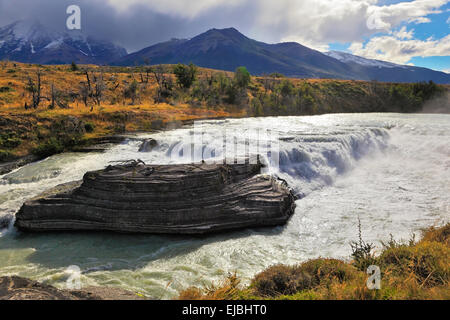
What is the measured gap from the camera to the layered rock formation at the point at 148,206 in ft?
31.1

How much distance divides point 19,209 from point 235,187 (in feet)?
Answer: 28.1

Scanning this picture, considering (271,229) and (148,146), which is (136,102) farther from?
(271,229)

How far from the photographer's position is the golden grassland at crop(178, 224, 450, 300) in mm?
4000

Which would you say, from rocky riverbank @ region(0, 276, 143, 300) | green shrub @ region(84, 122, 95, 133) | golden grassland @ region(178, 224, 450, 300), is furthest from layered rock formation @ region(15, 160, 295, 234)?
green shrub @ region(84, 122, 95, 133)

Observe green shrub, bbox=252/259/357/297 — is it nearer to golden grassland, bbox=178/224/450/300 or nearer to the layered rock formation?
golden grassland, bbox=178/224/450/300

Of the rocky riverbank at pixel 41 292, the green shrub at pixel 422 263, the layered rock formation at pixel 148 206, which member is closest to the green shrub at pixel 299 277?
the green shrub at pixel 422 263

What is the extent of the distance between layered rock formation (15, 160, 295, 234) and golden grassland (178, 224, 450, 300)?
4191 millimetres

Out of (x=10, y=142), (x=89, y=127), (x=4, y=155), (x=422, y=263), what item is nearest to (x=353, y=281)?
(x=422, y=263)

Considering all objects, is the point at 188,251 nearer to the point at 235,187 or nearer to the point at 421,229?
the point at 235,187

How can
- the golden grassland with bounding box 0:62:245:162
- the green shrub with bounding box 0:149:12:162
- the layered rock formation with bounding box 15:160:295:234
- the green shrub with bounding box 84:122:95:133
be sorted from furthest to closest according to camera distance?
the green shrub with bounding box 84:122:95:133 < the golden grassland with bounding box 0:62:245:162 < the green shrub with bounding box 0:149:12:162 < the layered rock formation with bounding box 15:160:295:234

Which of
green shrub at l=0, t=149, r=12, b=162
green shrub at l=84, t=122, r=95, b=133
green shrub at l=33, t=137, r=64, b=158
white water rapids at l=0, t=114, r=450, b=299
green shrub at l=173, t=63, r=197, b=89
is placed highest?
green shrub at l=173, t=63, r=197, b=89

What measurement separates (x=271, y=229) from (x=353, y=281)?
5.34 metres

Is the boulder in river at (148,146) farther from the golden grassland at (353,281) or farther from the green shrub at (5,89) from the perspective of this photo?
the green shrub at (5,89)
